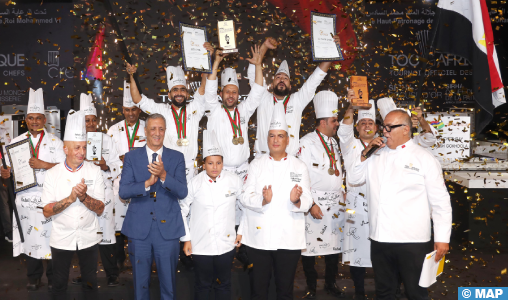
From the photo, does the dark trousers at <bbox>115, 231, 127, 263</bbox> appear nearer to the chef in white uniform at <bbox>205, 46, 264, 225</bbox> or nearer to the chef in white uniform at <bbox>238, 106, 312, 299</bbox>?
the chef in white uniform at <bbox>205, 46, 264, 225</bbox>

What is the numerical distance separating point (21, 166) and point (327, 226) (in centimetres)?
310

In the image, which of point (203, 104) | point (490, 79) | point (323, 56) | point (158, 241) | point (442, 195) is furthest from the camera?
point (203, 104)

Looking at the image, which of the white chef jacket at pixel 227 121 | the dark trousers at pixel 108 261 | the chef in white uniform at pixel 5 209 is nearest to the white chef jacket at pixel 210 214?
the white chef jacket at pixel 227 121

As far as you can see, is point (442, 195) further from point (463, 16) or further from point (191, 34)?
point (191, 34)

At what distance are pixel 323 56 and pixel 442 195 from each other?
192 centimetres

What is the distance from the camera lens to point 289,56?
5793 millimetres

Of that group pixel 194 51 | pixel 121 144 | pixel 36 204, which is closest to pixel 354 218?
pixel 194 51

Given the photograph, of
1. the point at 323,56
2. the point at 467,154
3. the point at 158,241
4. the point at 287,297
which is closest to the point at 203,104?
the point at 323,56

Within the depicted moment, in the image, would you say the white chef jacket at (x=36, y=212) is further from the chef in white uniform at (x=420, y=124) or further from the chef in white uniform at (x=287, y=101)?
the chef in white uniform at (x=420, y=124)

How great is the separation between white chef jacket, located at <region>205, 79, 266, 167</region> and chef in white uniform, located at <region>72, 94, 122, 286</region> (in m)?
1.23

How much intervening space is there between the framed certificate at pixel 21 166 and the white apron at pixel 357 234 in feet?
10.3

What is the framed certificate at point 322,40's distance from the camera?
4.12 m

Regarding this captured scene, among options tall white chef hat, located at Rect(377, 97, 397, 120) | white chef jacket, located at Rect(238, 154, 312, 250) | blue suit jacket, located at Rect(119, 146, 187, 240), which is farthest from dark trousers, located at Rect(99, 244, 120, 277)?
tall white chef hat, located at Rect(377, 97, 397, 120)

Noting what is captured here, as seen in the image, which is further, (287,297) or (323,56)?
(323,56)
